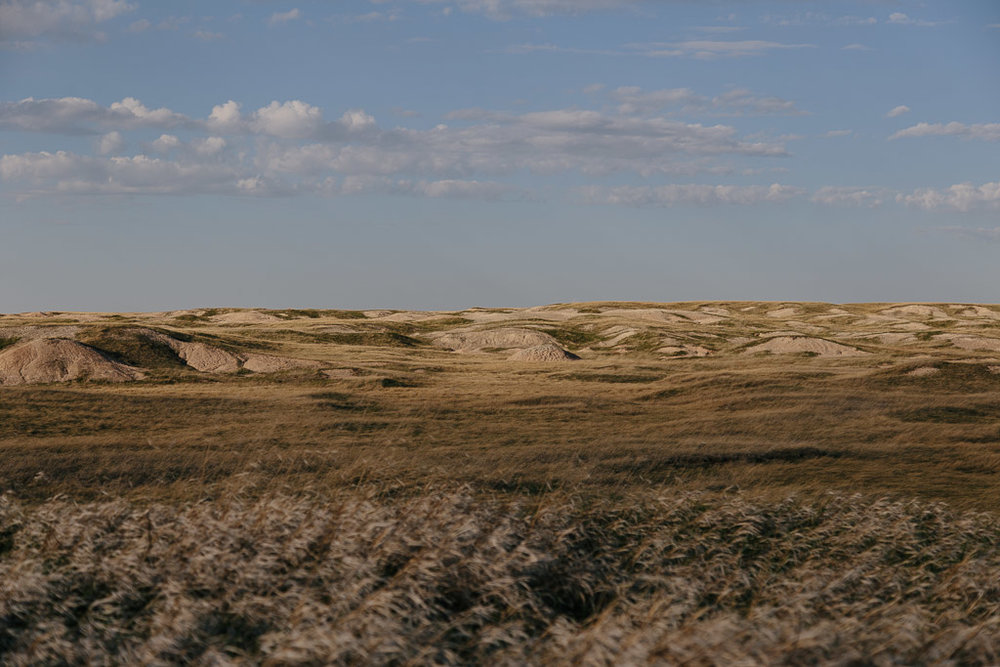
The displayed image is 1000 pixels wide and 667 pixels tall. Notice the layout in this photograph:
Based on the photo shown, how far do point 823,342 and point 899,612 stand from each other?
59.1 m

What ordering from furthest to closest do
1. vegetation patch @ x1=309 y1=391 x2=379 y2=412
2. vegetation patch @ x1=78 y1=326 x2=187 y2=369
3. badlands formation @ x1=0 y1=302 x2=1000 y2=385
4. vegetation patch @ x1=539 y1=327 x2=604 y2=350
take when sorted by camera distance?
1. vegetation patch @ x1=539 y1=327 x2=604 y2=350
2. vegetation patch @ x1=78 y1=326 x2=187 y2=369
3. badlands formation @ x1=0 y1=302 x2=1000 y2=385
4. vegetation patch @ x1=309 y1=391 x2=379 y2=412

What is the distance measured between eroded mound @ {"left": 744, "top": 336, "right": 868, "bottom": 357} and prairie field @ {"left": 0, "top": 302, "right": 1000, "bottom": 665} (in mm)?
26162

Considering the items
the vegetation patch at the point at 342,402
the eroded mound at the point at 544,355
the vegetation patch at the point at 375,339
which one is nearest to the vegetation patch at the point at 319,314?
the vegetation patch at the point at 375,339

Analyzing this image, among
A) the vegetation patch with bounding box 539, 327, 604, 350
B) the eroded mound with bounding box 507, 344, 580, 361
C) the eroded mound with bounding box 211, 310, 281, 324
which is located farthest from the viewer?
the eroded mound with bounding box 211, 310, 281, 324

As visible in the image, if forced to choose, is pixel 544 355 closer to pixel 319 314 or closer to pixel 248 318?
pixel 248 318

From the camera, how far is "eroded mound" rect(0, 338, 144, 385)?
1844 inches

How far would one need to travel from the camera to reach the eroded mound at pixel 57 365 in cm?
4684

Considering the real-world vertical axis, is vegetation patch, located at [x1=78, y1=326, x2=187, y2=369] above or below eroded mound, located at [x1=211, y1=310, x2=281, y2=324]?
below

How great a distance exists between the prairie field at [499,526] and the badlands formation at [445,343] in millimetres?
8716

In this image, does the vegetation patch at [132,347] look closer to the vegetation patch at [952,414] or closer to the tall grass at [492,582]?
the tall grass at [492,582]

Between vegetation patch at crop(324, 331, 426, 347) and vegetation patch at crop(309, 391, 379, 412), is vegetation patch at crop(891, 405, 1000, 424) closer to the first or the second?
vegetation patch at crop(309, 391, 379, 412)

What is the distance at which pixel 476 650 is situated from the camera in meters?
14.6

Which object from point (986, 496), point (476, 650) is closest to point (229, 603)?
point (476, 650)

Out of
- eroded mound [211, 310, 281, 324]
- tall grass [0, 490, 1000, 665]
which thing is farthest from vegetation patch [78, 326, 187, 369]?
eroded mound [211, 310, 281, 324]
